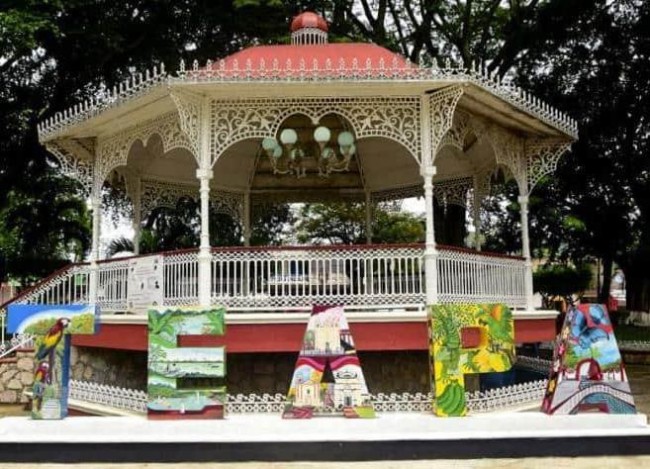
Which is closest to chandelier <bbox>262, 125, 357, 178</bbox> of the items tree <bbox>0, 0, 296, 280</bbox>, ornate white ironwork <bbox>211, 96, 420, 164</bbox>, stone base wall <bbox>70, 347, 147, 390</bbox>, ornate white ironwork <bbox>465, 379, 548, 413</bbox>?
Result: ornate white ironwork <bbox>211, 96, 420, 164</bbox>

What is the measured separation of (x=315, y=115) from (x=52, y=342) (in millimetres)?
4833

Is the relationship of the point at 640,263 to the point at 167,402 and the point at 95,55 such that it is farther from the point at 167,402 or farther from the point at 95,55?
the point at 167,402

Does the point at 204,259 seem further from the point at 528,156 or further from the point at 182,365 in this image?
the point at 528,156

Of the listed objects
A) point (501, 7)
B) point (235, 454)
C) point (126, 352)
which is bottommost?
point (235, 454)

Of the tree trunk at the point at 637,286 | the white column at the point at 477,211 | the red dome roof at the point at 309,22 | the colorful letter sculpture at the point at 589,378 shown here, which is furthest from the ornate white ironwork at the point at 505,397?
the tree trunk at the point at 637,286

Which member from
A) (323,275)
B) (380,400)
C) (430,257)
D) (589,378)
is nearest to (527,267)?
(430,257)

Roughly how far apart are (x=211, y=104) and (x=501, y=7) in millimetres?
13397

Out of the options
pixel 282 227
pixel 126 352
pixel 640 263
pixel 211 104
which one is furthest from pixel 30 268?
pixel 640 263

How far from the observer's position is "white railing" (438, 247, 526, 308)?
33.8ft

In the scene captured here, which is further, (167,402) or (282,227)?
(282,227)

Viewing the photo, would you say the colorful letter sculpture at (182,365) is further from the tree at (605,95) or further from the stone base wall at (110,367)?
the tree at (605,95)

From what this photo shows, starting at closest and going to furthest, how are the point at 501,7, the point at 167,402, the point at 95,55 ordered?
the point at 167,402, the point at 95,55, the point at 501,7

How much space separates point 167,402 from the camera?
28.4 feet

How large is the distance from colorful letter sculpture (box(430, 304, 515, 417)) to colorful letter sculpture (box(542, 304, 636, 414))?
2.79ft
